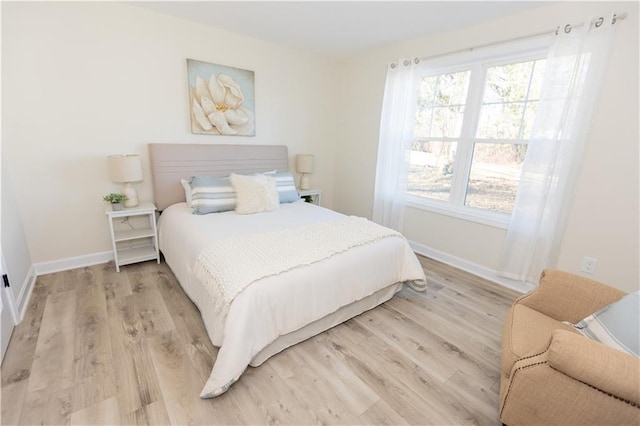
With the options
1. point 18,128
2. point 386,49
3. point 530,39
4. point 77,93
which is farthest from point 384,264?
point 18,128

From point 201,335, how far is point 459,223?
2.64 meters

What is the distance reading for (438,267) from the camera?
3.13 meters

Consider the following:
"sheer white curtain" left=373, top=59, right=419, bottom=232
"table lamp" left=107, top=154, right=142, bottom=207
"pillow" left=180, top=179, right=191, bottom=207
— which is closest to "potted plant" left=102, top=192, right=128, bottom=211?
"table lamp" left=107, top=154, right=142, bottom=207

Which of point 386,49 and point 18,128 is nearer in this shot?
point 18,128

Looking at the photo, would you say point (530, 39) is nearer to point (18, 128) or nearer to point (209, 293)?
point (209, 293)

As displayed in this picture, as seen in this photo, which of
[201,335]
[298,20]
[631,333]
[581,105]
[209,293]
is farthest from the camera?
[298,20]

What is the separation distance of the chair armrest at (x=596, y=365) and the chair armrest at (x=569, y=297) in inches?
20.6

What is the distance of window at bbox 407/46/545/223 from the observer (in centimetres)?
262

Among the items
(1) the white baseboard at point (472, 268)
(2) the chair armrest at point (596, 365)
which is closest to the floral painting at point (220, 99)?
(1) the white baseboard at point (472, 268)

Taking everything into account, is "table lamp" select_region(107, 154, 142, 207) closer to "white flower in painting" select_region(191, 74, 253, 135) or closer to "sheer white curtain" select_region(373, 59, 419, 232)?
"white flower in painting" select_region(191, 74, 253, 135)

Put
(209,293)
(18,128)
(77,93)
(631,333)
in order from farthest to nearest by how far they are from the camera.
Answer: (77,93)
(18,128)
(209,293)
(631,333)

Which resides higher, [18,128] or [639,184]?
[18,128]

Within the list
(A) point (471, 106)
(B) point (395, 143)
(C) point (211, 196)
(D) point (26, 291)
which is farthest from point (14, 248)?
(A) point (471, 106)

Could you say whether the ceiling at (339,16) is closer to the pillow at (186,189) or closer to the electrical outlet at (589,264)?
the pillow at (186,189)
